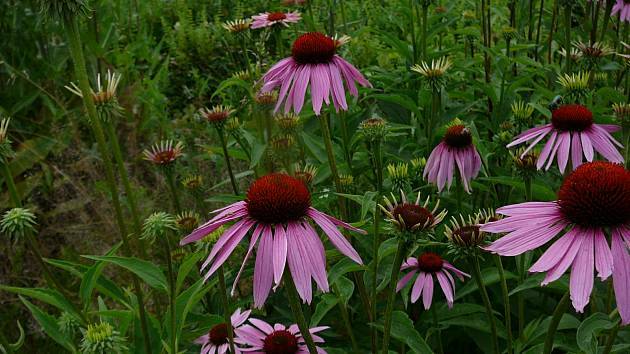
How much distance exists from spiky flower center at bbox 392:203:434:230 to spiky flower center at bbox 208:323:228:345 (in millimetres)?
416

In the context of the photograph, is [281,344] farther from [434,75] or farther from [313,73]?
[434,75]

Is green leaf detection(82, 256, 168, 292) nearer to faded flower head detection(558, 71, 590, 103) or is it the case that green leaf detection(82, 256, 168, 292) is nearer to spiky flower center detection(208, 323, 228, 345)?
spiky flower center detection(208, 323, 228, 345)

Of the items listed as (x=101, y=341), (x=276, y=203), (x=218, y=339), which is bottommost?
(x=218, y=339)

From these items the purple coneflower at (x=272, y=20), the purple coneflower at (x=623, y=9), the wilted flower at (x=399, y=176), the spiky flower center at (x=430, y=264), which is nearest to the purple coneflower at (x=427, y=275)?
the spiky flower center at (x=430, y=264)

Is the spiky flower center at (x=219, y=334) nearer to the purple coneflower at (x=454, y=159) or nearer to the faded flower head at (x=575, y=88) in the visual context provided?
the purple coneflower at (x=454, y=159)

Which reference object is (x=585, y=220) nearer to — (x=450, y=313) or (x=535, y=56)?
(x=450, y=313)

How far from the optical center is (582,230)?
2.33 ft

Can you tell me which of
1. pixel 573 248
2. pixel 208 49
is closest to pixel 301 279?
pixel 573 248

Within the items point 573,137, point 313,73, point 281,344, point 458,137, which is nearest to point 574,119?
point 573,137

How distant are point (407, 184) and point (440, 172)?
7 centimetres

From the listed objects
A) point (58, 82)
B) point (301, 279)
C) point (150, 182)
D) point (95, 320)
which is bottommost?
point (150, 182)

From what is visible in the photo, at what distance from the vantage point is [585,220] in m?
0.71

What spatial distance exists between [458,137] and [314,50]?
0.34 meters

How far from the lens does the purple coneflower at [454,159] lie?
4.08 ft
